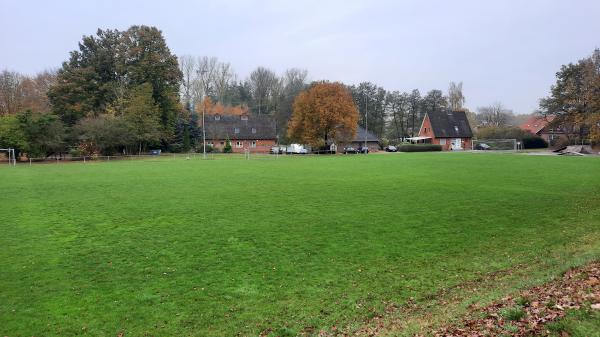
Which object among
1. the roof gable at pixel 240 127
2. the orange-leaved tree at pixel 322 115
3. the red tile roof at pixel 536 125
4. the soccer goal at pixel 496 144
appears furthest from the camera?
the red tile roof at pixel 536 125

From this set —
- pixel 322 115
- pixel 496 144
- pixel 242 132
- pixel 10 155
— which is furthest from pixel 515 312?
pixel 496 144

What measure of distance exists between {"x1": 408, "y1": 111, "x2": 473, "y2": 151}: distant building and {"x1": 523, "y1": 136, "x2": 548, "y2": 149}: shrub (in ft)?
39.0

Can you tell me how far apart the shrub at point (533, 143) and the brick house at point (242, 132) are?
45.9 m

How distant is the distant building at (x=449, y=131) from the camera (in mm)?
83875

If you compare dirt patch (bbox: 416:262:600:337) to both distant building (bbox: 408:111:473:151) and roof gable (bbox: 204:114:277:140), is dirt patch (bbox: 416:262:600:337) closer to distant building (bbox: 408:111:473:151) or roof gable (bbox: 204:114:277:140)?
roof gable (bbox: 204:114:277:140)

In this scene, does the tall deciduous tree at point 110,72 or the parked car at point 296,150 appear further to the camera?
the parked car at point 296,150

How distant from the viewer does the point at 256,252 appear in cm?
1001

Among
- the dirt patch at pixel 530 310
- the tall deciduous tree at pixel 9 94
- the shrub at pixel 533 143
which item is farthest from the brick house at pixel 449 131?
the dirt patch at pixel 530 310

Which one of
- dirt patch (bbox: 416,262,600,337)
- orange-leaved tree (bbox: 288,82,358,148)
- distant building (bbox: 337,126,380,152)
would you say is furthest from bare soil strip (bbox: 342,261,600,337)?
distant building (bbox: 337,126,380,152)

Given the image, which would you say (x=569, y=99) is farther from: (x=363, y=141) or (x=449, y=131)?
(x=363, y=141)

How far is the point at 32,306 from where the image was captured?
7039 millimetres

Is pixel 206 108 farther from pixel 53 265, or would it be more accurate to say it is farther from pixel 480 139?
pixel 53 265

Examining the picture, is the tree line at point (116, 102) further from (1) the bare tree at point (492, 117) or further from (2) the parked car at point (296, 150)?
(1) the bare tree at point (492, 117)

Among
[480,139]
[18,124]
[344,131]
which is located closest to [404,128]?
[480,139]
